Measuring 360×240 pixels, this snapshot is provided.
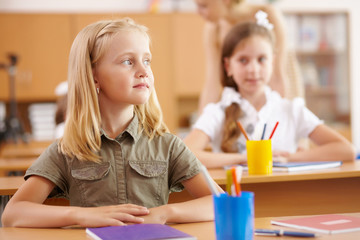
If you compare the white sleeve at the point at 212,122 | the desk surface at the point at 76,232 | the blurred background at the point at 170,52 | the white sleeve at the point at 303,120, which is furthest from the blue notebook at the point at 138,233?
the blurred background at the point at 170,52

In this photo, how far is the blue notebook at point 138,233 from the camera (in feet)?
3.33

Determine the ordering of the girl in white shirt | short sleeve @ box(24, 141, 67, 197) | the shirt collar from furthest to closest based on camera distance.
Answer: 1. the girl in white shirt
2. the shirt collar
3. short sleeve @ box(24, 141, 67, 197)

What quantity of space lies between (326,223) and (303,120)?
4.13 feet

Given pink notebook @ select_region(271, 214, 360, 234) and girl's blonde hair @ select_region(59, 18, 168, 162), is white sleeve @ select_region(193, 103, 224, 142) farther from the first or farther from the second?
pink notebook @ select_region(271, 214, 360, 234)

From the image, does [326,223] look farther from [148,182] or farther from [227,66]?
[227,66]

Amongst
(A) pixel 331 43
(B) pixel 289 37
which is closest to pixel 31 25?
(B) pixel 289 37

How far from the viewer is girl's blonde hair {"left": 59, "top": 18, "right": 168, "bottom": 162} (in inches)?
56.9

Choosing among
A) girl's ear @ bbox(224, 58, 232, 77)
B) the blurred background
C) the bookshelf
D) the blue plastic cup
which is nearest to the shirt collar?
the blue plastic cup

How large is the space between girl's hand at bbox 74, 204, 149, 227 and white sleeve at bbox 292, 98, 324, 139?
127 centimetres

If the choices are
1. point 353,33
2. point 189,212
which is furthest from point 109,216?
point 353,33

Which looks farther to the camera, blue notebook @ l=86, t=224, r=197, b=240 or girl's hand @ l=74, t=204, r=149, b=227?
girl's hand @ l=74, t=204, r=149, b=227

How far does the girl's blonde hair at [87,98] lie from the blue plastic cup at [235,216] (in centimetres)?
55

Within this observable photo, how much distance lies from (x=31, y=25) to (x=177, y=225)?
463 cm

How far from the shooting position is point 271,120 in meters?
2.38
